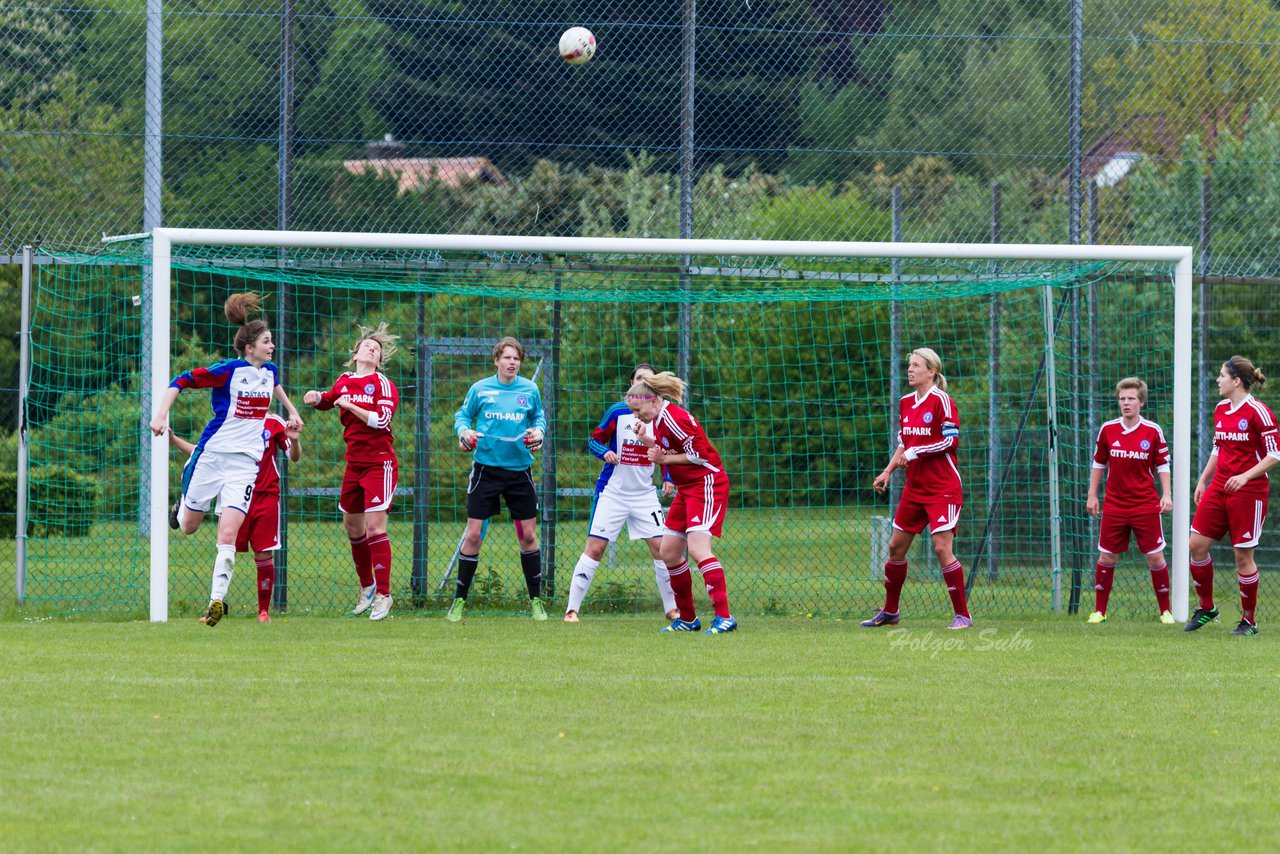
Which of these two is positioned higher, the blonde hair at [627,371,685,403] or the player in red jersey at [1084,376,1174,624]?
the blonde hair at [627,371,685,403]

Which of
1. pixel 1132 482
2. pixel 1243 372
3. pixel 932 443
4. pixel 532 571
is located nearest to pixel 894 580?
pixel 932 443

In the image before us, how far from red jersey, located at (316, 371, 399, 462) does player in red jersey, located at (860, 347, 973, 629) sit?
3.44 meters

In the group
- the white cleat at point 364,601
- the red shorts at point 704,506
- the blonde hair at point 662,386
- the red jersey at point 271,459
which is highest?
the blonde hair at point 662,386

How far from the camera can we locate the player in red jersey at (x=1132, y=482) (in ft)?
35.0

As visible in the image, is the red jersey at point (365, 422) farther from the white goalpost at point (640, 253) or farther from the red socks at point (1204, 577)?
the red socks at point (1204, 577)

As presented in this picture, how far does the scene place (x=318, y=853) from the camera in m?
4.07

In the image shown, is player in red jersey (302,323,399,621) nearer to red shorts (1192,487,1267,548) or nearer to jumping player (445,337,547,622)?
jumping player (445,337,547,622)

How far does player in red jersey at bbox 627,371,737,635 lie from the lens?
31.9 feet

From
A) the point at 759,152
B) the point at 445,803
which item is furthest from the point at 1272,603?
the point at 445,803

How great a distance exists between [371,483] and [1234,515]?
19.7 feet

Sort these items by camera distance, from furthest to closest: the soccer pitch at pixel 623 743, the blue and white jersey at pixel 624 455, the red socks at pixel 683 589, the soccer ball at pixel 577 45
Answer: the soccer ball at pixel 577 45, the blue and white jersey at pixel 624 455, the red socks at pixel 683 589, the soccer pitch at pixel 623 743

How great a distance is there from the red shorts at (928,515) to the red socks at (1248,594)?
81.3 inches

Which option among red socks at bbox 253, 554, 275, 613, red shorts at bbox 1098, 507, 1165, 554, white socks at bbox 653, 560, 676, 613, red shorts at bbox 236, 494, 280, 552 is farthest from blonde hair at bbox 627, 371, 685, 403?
red shorts at bbox 1098, 507, 1165, 554

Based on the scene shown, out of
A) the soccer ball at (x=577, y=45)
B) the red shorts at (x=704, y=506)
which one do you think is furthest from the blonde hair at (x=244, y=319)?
the soccer ball at (x=577, y=45)
